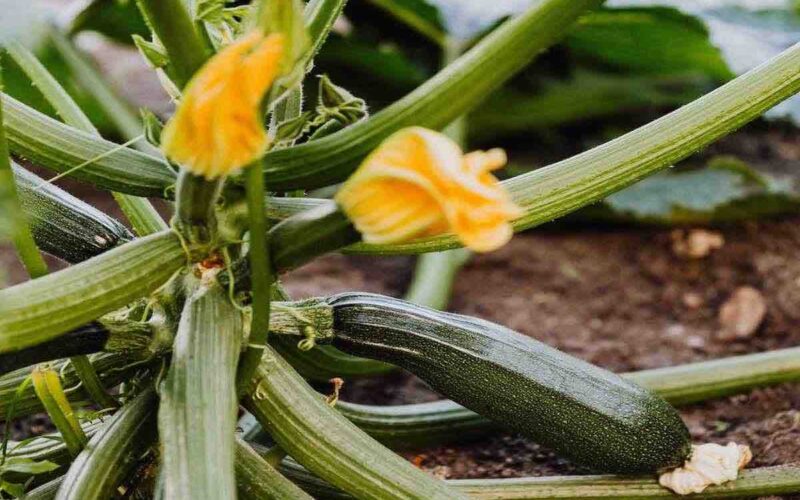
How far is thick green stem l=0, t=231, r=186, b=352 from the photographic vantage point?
1003 millimetres

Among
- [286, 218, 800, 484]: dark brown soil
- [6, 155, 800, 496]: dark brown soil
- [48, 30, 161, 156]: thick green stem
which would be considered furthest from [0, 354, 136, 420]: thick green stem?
[48, 30, 161, 156]: thick green stem

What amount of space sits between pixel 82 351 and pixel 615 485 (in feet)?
2.67

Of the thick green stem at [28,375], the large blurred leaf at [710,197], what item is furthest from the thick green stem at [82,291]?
the large blurred leaf at [710,197]

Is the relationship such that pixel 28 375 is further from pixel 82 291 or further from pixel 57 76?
pixel 57 76

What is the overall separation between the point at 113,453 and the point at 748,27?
2.01 m

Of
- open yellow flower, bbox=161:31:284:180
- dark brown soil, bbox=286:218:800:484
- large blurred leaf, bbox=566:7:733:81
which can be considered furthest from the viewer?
large blurred leaf, bbox=566:7:733:81

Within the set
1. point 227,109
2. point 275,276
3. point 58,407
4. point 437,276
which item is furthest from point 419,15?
point 227,109

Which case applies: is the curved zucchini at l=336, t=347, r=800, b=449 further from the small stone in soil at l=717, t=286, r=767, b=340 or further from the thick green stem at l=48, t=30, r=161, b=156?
the thick green stem at l=48, t=30, r=161, b=156

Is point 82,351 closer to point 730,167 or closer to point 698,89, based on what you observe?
point 730,167

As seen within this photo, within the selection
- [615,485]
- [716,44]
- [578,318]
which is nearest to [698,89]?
[716,44]

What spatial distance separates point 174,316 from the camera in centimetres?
128

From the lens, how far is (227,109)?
0.90 m

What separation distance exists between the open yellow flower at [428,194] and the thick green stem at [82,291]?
0.28 meters

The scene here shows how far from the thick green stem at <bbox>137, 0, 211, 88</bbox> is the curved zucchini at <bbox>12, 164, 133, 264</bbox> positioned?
375 millimetres
